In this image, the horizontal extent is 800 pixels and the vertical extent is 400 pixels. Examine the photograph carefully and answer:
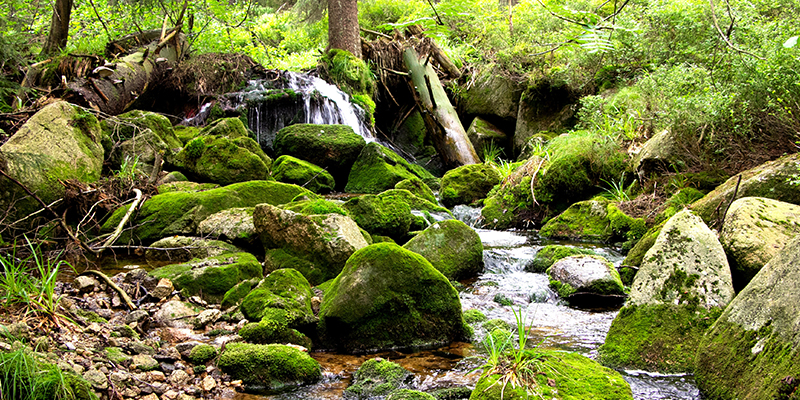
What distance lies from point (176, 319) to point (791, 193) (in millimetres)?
6881

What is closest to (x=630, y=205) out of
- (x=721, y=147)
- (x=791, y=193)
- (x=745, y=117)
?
(x=721, y=147)

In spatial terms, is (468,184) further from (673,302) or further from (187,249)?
(673,302)

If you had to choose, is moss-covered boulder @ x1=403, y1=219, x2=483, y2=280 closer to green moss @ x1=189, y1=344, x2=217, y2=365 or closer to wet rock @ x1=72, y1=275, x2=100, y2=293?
green moss @ x1=189, y1=344, x2=217, y2=365

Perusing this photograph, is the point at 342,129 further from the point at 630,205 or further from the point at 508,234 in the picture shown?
the point at 630,205

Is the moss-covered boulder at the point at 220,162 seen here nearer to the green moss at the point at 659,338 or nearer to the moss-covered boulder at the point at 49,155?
the moss-covered boulder at the point at 49,155

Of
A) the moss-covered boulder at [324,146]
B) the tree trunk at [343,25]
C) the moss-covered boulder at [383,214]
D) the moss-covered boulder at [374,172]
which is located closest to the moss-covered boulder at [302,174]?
the moss-covered boulder at [324,146]

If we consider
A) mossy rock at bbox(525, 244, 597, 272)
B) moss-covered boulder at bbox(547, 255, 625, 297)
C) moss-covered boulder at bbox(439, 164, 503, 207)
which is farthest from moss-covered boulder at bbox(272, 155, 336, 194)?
moss-covered boulder at bbox(547, 255, 625, 297)

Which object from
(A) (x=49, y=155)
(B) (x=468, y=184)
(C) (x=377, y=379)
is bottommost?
(B) (x=468, y=184)

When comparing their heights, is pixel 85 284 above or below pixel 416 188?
above

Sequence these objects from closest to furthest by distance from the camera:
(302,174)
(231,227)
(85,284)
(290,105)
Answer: (85,284) < (231,227) < (302,174) < (290,105)

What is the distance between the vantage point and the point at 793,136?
688cm

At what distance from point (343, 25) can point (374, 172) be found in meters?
6.23

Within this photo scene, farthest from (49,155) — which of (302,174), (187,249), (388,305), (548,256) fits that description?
(548,256)

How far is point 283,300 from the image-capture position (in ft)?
15.1
